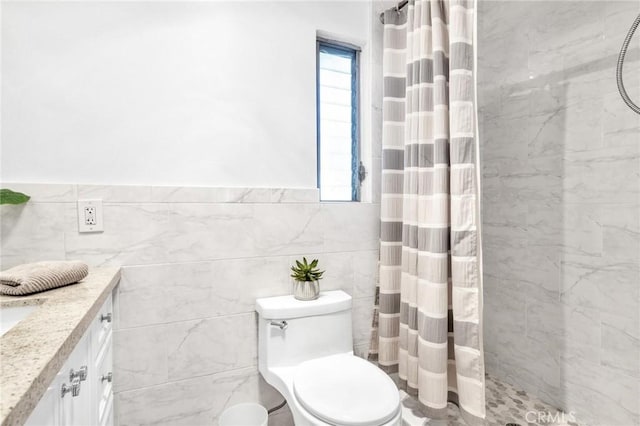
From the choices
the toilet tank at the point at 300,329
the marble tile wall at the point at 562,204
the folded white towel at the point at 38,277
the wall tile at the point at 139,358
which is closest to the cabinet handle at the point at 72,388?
the folded white towel at the point at 38,277

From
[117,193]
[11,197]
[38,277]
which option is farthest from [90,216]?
[38,277]

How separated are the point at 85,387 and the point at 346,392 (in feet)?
2.52

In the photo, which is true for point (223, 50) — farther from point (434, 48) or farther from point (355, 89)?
point (434, 48)

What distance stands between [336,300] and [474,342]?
0.59 m

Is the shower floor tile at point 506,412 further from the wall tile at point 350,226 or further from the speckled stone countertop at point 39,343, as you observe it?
the speckled stone countertop at point 39,343

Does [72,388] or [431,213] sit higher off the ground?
[431,213]

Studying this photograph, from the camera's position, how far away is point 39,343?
1.90 ft

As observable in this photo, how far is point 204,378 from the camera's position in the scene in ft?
4.68

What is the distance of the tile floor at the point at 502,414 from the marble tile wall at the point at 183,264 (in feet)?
1.38

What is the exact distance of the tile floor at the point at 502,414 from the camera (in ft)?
4.75

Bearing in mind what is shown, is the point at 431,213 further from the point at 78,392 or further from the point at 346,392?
the point at 78,392

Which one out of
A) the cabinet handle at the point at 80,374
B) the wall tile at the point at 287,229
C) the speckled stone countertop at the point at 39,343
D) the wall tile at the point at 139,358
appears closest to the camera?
the speckled stone countertop at the point at 39,343

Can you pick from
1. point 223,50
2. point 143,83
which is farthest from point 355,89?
point 143,83

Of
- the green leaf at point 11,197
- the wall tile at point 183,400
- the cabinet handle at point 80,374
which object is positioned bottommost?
the wall tile at point 183,400
